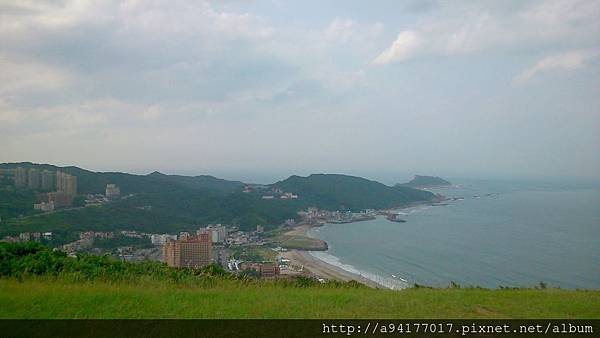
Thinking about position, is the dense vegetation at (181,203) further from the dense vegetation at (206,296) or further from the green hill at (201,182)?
the dense vegetation at (206,296)

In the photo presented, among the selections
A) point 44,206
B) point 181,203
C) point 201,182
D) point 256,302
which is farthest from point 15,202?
point 201,182

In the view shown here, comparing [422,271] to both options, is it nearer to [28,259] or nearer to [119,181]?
[28,259]

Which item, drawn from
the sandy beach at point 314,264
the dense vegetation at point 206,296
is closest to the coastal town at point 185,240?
the sandy beach at point 314,264

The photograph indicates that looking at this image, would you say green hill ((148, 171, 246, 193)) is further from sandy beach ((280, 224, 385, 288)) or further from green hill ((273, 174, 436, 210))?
sandy beach ((280, 224, 385, 288))

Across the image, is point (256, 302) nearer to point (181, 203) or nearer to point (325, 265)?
point (325, 265)

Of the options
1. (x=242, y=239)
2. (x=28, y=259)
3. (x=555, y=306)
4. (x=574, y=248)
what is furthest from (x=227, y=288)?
(x=574, y=248)

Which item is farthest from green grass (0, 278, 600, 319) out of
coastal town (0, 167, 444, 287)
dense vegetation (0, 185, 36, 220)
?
dense vegetation (0, 185, 36, 220)
